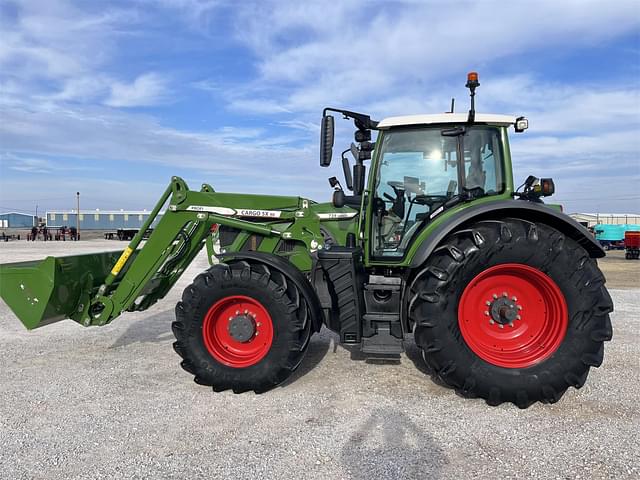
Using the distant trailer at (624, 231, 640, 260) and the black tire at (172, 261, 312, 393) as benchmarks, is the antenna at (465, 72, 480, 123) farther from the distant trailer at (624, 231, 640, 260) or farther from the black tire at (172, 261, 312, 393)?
the distant trailer at (624, 231, 640, 260)

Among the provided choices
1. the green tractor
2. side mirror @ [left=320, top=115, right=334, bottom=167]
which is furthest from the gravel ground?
side mirror @ [left=320, top=115, right=334, bottom=167]

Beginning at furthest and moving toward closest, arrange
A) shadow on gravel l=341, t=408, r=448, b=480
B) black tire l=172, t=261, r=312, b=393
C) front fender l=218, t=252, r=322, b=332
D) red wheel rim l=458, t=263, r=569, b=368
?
1. front fender l=218, t=252, r=322, b=332
2. black tire l=172, t=261, r=312, b=393
3. red wheel rim l=458, t=263, r=569, b=368
4. shadow on gravel l=341, t=408, r=448, b=480

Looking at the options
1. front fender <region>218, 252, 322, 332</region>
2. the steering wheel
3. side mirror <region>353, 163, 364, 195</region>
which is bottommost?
front fender <region>218, 252, 322, 332</region>

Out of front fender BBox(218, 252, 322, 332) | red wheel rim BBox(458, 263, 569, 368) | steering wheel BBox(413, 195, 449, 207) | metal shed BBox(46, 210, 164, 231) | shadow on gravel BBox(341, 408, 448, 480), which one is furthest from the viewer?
metal shed BBox(46, 210, 164, 231)

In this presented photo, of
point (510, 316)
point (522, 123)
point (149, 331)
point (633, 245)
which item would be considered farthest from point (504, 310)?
point (633, 245)

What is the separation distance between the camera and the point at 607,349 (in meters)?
5.71

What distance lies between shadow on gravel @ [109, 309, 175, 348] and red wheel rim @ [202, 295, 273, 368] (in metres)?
2.07

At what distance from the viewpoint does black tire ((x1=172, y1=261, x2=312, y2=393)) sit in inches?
160

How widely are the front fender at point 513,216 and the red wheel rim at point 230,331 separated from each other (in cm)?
150

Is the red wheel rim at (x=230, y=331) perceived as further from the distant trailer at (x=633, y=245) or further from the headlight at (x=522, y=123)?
the distant trailer at (x=633, y=245)

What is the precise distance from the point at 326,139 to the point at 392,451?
103 inches

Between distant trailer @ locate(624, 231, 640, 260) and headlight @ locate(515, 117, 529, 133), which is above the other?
headlight @ locate(515, 117, 529, 133)

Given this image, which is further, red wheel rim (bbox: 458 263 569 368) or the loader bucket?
the loader bucket

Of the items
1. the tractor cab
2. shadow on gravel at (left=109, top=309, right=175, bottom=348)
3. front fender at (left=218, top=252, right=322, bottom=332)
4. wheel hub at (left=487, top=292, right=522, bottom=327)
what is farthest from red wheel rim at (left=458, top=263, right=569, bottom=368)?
shadow on gravel at (left=109, top=309, right=175, bottom=348)
